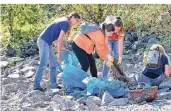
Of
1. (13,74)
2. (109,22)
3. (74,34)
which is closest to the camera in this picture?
(109,22)

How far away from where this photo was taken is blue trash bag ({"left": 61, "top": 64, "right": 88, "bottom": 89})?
160 inches

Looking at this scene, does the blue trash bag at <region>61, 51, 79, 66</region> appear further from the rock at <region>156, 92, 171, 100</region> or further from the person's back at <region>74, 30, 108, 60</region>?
the rock at <region>156, 92, 171, 100</region>

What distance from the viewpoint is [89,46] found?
4008 mm

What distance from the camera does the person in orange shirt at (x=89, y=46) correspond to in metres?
3.98

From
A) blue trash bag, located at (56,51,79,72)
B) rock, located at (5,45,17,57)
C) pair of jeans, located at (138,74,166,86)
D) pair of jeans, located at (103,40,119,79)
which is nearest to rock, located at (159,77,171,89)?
pair of jeans, located at (138,74,166,86)

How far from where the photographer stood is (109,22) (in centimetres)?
399

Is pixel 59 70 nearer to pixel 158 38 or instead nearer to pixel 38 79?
pixel 38 79

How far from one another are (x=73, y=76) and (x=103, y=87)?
26 cm

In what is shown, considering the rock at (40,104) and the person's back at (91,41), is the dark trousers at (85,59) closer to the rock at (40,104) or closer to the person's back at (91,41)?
the person's back at (91,41)

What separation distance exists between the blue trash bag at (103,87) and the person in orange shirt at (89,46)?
163 millimetres

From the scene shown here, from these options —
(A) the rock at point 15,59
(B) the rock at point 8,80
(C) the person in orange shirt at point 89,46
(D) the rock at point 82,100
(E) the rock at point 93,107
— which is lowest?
(E) the rock at point 93,107

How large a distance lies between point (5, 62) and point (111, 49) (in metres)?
1.14

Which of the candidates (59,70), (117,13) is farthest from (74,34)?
(117,13)

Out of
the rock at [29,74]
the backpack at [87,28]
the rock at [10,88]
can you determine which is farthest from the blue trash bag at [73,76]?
the rock at [29,74]
